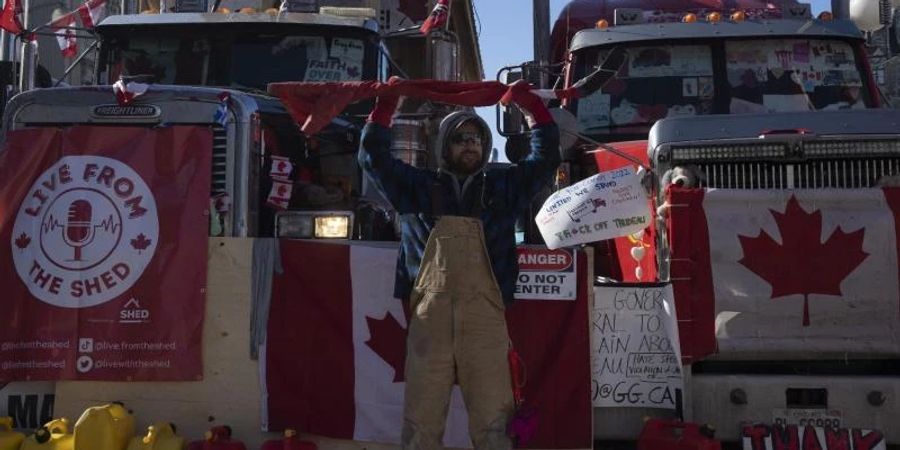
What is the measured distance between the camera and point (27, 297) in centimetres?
533

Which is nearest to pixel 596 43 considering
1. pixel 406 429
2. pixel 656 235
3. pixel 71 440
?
pixel 656 235

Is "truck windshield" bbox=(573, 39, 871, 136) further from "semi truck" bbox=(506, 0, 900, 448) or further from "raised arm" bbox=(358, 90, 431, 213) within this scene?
"raised arm" bbox=(358, 90, 431, 213)

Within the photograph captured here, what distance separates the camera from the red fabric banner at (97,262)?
5.23 m

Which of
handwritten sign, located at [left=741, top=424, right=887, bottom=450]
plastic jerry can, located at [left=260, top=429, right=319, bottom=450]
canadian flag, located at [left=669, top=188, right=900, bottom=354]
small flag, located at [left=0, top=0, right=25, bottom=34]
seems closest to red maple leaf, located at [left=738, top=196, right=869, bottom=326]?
canadian flag, located at [left=669, top=188, right=900, bottom=354]

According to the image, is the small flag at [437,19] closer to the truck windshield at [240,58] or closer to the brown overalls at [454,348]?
the truck windshield at [240,58]

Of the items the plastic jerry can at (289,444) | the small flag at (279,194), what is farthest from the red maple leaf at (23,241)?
the plastic jerry can at (289,444)

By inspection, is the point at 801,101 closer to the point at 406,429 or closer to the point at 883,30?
the point at 883,30

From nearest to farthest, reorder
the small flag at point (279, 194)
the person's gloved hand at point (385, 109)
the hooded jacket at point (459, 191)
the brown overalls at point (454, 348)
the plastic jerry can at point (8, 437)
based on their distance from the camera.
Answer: the brown overalls at point (454, 348) < the hooded jacket at point (459, 191) < the person's gloved hand at point (385, 109) < the plastic jerry can at point (8, 437) < the small flag at point (279, 194)

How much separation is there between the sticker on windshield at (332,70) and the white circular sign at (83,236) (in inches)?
116

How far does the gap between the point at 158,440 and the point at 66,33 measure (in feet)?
17.3

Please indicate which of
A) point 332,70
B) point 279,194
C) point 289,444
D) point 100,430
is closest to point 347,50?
point 332,70

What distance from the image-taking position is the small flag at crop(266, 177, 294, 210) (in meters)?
6.31

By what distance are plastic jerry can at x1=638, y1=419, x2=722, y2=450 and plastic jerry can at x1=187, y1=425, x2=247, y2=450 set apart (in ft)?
6.53

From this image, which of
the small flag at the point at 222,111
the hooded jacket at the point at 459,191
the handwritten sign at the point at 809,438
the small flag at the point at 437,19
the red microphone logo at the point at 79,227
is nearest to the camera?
the hooded jacket at the point at 459,191
